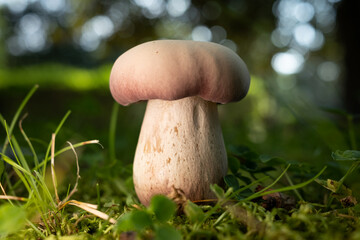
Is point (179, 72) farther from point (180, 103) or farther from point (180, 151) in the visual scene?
point (180, 151)

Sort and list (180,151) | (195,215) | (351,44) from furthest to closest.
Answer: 1. (351,44)
2. (180,151)
3. (195,215)

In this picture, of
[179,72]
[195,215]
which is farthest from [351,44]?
[195,215]

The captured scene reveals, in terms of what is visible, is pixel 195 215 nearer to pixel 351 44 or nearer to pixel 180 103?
pixel 180 103

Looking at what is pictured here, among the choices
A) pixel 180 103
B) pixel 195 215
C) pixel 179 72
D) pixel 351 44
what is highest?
pixel 351 44

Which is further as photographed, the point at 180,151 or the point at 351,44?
the point at 351,44

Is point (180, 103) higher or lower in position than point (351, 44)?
lower

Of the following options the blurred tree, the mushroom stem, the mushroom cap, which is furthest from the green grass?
the blurred tree

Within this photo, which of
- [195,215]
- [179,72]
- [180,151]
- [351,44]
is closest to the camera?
[195,215]
